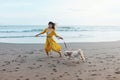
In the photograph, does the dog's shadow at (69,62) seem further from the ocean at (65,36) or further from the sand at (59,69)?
the ocean at (65,36)

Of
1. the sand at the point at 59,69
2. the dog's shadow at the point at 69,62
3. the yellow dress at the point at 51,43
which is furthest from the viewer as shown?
the yellow dress at the point at 51,43

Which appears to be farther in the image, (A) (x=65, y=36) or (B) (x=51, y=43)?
(A) (x=65, y=36)

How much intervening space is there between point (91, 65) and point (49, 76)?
248 cm

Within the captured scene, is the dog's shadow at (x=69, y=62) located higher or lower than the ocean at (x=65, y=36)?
lower

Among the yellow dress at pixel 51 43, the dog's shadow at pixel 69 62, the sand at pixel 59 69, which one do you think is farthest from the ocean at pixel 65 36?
the sand at pixel 59 69

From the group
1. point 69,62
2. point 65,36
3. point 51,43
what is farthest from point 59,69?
point 65,36

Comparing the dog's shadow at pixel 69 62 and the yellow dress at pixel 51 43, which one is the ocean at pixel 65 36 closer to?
the yellow dress at pixel 51 43

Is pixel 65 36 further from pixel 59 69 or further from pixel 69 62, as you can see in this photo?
pixel 59 69

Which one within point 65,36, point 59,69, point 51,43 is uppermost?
point 51,43

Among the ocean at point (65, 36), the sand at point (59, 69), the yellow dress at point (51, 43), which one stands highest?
the yellow dress at point (51, 43)

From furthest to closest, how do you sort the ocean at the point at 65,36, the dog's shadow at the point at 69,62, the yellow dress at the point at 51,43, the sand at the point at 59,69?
the ocean at the point at 65,36, the yellow dress at the point at 51,43, the dog's shadow at the point at 69,62, the sand at the point at 59,69

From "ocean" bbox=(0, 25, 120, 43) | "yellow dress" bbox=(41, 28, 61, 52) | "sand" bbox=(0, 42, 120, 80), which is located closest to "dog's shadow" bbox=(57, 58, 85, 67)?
"sand" bbox=(0, 42, 120, 80)

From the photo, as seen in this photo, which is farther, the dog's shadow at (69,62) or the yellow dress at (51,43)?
the yellow dress at (51,43)

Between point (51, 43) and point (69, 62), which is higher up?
point (51, 43)
